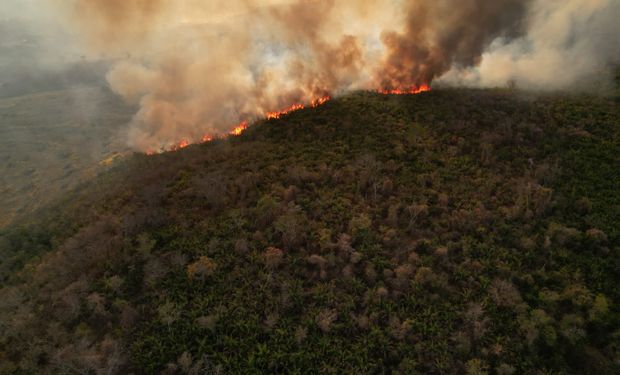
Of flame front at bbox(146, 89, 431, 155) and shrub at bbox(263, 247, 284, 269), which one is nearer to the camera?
shrub at bbox(263, 247, 284, 269)

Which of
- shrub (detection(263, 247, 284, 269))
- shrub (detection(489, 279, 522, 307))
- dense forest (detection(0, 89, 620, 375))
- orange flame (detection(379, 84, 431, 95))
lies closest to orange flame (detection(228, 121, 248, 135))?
dense forest (detection(0, 89, 620, 375))

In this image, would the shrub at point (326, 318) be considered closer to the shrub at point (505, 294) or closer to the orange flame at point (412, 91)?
the shrub at point (505, 294)

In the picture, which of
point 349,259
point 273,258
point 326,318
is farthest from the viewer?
point 349,259

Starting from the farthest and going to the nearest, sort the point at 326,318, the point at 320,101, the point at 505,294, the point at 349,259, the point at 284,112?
the point at 320,101 → the point at 284,112 → the point at 349,259 → the point at 505,294 → the point at 326,318

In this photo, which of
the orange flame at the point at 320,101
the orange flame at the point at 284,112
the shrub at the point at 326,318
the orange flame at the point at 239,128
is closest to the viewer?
the shrub at the point at 326,318

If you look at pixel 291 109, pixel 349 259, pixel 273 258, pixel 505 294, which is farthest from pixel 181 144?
pixel 505 294

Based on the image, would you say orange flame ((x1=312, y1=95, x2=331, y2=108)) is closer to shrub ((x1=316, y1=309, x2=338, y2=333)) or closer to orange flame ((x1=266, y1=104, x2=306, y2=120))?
orange flame ((x1=266, y1=104, x2=306, y2=120))

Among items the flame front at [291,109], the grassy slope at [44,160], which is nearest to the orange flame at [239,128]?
the flame front at [291,109]

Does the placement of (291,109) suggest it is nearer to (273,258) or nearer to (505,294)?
(273,258)
